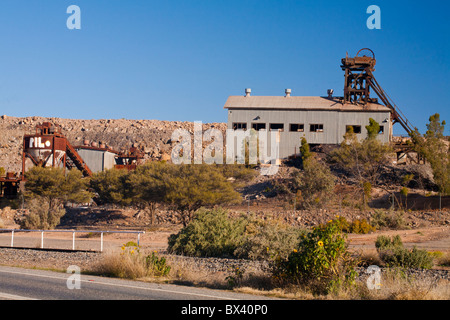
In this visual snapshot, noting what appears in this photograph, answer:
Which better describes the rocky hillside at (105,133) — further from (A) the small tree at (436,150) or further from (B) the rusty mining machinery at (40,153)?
(A) the small tree at (436,150)

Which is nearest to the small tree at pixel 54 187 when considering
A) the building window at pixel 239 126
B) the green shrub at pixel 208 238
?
the building window at pixel 239 126

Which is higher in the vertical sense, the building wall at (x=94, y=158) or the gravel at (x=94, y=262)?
the building wall at (x=94, y=158)

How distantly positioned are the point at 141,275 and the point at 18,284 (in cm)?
339

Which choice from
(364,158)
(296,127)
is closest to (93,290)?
(364,158)

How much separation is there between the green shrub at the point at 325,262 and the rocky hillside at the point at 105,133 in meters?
72.6

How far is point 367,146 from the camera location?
173ft

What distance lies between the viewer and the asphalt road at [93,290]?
34.3 ft

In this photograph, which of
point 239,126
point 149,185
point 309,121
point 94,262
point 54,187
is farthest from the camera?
point 239,126

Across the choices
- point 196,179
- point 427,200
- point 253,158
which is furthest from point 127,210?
point 427,200

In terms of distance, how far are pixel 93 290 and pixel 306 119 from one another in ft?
175

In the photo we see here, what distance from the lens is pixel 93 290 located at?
11375mm

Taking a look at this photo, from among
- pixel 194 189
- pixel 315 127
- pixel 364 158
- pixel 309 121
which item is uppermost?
pixel 309 121

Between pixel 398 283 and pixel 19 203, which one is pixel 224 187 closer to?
pixel 19 203

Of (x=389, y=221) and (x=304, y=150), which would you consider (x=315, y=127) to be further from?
(x=389, y=221)
